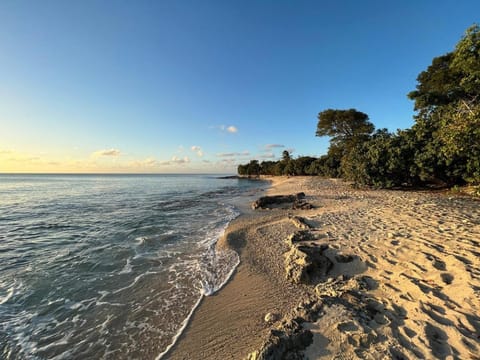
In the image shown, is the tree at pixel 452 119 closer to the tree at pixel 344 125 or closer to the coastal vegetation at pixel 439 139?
the coastal vegetation at pixel 439 139

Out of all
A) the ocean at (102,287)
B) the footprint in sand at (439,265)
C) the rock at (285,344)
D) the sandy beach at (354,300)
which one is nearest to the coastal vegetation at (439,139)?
the sandy beach at (354,300)

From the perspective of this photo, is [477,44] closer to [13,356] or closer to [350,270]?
[350,270]

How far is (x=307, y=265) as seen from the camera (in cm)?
559

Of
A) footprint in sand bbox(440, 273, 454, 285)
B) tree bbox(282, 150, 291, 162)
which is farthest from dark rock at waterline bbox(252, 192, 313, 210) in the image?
tree bbox(282, 150, 291, 162)

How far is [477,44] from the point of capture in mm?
9398

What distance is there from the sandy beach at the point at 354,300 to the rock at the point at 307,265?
27 millimetres

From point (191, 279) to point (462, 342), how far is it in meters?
5.77

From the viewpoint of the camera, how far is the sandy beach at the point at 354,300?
3045 mm

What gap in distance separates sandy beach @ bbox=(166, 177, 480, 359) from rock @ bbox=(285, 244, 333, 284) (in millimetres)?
27

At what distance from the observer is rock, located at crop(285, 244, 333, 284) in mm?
5410

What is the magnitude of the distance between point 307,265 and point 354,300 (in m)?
1.61

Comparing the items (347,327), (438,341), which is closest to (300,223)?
(347,327)

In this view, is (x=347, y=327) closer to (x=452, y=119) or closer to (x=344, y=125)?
(x=452, y=119)

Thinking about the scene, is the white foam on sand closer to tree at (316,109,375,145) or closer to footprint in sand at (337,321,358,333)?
footprint in sand at (337,321,358,333)
